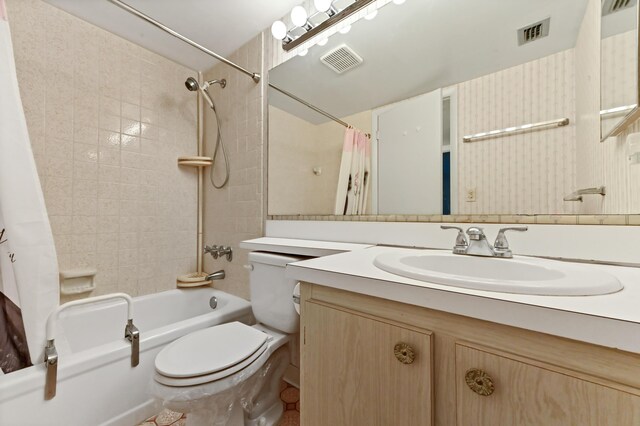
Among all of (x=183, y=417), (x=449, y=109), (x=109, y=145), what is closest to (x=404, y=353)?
(x=449, y=109)

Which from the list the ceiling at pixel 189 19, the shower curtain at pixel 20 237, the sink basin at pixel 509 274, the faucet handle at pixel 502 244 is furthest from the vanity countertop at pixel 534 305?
the ceiling at pixel 189 19

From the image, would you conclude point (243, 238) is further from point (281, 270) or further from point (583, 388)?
point (583, 388)

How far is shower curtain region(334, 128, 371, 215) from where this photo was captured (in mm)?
1232

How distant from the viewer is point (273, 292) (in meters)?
1.24

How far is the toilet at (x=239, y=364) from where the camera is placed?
2.82 feet

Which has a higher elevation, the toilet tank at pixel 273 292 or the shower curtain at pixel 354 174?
the shower curtain at pixel 354 174

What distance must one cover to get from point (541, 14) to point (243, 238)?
1746mm

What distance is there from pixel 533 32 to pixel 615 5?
18 centimetres

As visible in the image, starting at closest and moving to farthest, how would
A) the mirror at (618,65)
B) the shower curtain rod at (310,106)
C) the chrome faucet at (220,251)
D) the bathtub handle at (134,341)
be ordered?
the mirror at (618,65), the bathtub handle at (134,341), the shower curtain rod at (310,106), the chrome faucet at (220,251)

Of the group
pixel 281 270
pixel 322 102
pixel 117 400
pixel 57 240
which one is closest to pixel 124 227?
pixel 57 240

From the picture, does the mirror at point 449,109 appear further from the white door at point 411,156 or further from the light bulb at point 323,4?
the light bulb at point 323,4

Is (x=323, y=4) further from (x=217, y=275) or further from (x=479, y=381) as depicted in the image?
(x=217, y=275)

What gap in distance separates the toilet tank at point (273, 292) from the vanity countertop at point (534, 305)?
2.05 ft

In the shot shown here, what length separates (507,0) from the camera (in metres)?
0.89
